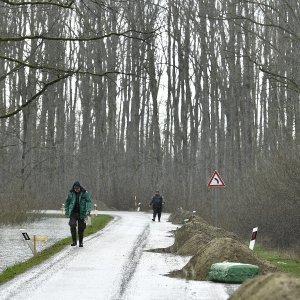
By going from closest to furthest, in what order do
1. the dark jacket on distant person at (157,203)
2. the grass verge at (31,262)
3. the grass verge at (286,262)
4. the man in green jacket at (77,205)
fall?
the grass verge at (31,262) < the grass verge at (286,262) < the man in green jacket at (77,205) < the dark jacket on distant person at (157,203)

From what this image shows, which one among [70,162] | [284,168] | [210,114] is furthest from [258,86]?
[284,168]

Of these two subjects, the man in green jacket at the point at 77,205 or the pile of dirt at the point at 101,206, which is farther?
the pile of dirt at the point at 101,206

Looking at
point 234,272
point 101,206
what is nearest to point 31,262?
point 234,272

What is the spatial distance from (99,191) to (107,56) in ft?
36.0

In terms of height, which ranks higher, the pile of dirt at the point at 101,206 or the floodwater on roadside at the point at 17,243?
the pile of dirt at the point at 101,206

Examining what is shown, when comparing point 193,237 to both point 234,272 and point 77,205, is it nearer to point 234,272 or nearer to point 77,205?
point 77,205

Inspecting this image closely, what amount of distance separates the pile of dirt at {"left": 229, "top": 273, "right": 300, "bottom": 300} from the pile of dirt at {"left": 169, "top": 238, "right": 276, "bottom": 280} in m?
8.06

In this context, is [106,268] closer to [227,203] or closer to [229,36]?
[227,203]

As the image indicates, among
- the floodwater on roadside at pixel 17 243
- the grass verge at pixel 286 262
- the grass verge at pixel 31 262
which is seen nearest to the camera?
the grass verge at pixel 31 262

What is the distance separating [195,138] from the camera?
7031cm

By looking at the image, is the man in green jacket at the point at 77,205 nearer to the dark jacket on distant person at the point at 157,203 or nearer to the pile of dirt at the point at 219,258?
the pile of dirt at the point at 219,258

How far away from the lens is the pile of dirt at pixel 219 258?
683 inches

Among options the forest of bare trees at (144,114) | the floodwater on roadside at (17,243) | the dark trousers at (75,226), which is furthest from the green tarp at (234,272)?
the forest of bare trees at (144,114)

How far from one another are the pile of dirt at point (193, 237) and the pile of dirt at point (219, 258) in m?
4.64
